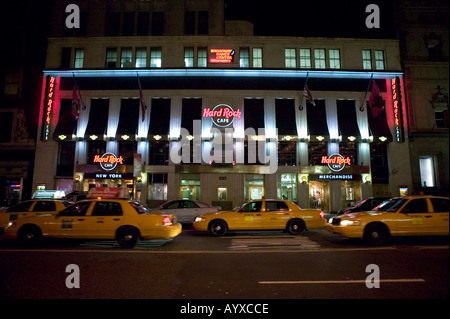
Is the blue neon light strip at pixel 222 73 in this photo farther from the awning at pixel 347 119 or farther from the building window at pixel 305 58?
the awning at pixel 347 119

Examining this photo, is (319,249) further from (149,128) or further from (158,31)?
(158,31)

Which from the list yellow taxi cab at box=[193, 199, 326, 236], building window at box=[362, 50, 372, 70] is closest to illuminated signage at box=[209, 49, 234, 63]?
building window at box=[362, 50, 372, 70]

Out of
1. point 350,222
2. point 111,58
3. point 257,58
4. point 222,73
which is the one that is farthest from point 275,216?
point 111,58

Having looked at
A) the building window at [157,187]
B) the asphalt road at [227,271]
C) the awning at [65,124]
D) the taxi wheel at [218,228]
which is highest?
the awning at [65,124]

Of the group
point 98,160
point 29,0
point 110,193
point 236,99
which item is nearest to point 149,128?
point 98,160

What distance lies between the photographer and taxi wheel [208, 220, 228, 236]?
1113cm

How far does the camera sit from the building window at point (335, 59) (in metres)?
24.6

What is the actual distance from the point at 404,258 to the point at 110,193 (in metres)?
10.7

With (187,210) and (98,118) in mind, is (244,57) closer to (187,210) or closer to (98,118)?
(98,118)

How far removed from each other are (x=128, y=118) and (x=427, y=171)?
27.2 metres

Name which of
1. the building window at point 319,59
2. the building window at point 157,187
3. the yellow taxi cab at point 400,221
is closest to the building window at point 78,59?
the building window at point 157,187

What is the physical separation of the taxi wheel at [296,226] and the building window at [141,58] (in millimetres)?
20521

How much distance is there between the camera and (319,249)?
8.16 m

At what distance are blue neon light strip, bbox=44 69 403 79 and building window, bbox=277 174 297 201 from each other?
9.32 m
